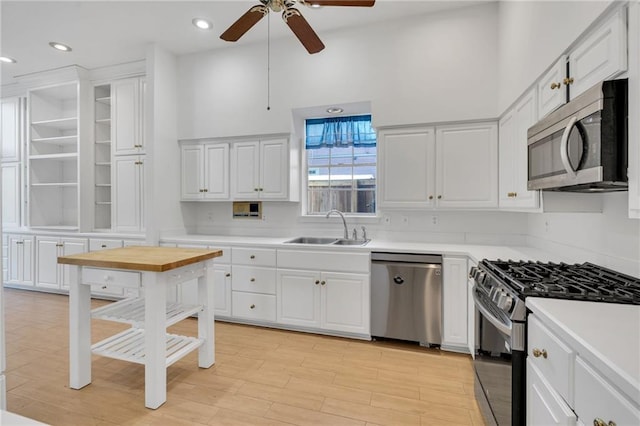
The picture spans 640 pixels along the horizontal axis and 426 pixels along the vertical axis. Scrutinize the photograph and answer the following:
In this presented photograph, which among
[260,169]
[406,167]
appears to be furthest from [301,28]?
[260,169]

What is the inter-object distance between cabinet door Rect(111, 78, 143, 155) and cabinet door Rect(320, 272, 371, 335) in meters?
3.05

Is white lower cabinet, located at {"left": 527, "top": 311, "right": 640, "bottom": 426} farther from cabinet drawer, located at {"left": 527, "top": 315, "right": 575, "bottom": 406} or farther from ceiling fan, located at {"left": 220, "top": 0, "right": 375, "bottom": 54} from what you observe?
ceiling fan, located at {"left": 220, "top": 0, "right": 375, "bottom": 54}

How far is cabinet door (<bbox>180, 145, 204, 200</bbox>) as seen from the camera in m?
3.95

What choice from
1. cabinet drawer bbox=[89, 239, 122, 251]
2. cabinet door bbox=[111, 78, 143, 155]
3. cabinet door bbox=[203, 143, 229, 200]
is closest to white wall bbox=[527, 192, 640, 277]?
cabinet door bbox=[203, 143, 229, 200]

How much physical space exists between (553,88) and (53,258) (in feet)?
19.2

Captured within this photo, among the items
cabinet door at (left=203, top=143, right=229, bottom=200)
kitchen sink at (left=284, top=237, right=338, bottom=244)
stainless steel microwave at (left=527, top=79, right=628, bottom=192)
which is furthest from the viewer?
cabinet door at (left=203, top=143, right=229, bottom=200)

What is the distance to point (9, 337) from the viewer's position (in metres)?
3.05

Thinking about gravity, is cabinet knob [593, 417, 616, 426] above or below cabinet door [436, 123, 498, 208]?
below

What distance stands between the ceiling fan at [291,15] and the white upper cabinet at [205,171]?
175 cm

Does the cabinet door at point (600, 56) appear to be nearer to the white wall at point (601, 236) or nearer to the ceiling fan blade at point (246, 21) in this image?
the white wall at point (601, 236)

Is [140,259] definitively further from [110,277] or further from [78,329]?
[78,329]

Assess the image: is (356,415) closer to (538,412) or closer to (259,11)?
(538,412)

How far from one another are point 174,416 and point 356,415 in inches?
44.7

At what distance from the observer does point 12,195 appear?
15.3 ft
